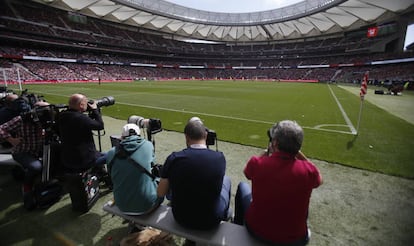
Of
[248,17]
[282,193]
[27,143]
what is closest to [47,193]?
[27,143]

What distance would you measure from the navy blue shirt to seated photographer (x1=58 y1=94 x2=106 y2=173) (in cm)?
205

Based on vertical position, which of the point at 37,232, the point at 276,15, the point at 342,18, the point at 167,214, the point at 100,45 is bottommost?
the point at 37,232

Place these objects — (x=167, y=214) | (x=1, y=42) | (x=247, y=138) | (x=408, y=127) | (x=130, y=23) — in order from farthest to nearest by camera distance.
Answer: (x=130, y=23), (x=1, y=42), (x=408, y=127), (x=247, y=138), (x=167, y=214)

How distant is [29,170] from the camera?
3707 millimetres

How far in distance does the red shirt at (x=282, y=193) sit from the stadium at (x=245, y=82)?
137cm

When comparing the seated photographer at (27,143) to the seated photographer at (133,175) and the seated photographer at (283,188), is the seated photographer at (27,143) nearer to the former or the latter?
the seated photographer at (133,175)

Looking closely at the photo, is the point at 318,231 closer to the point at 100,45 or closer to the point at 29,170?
the point at 29,170

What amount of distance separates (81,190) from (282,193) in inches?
125

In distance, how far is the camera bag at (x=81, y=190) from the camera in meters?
3.42

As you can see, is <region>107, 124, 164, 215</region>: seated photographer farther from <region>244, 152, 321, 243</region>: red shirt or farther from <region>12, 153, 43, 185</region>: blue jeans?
<region>12, 153, 43, 185</region>: blue jeans

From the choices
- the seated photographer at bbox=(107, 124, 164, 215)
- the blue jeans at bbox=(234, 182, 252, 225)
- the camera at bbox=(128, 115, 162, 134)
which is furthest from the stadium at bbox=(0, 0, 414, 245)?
the camera at bbox=(128, 115, 162, 134)

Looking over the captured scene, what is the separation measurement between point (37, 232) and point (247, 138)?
5970 millimetres

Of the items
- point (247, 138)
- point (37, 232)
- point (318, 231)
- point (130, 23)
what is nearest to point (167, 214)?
point (37, 232)

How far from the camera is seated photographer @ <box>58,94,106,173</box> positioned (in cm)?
345
